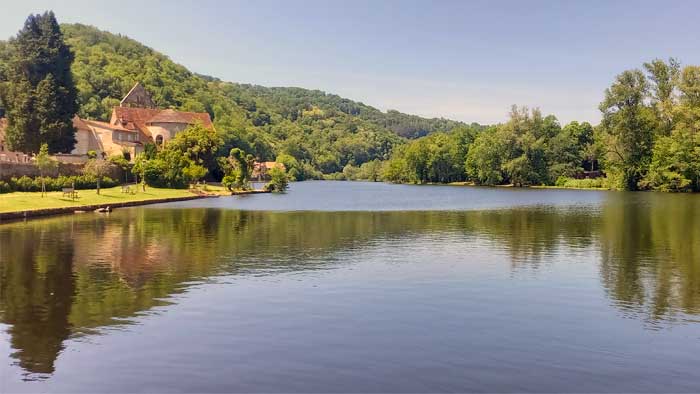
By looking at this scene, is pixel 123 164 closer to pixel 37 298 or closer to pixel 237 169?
pixel 237 169

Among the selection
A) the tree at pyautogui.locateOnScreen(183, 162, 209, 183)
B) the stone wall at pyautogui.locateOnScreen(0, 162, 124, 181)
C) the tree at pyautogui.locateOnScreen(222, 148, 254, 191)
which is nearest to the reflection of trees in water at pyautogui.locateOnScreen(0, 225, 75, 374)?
the stone wall at pyautogui.locateOnScreen(0, 162, 124, 181)

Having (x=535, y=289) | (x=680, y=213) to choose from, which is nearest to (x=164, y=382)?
(x=535, y=289)

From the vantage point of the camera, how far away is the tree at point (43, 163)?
66.9 metres

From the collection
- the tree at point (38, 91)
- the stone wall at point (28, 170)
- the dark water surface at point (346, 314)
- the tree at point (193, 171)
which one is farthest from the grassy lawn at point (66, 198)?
the dark water surface at point (346, 314)

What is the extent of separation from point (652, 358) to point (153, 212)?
54635 millimetres

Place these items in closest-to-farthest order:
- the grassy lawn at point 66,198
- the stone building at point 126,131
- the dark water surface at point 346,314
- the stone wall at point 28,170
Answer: the dark water surface at point 346,314, the grassy lawn at point 66,198, the stone wall at point 28,170, the stone building at point 126,131

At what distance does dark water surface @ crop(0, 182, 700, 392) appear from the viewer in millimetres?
13320

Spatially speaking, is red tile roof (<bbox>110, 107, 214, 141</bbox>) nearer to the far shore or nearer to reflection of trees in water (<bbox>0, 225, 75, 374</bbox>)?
the far shore

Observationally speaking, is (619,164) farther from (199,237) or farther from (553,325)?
(553,325)

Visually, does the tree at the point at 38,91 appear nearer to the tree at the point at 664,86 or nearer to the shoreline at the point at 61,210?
the shoreline at the point at 61,210

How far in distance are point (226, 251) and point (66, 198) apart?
132 ft

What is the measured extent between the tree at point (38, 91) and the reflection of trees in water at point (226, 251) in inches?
1387

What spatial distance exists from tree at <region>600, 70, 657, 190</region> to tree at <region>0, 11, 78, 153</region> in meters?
111

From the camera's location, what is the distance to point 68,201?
62125mm
